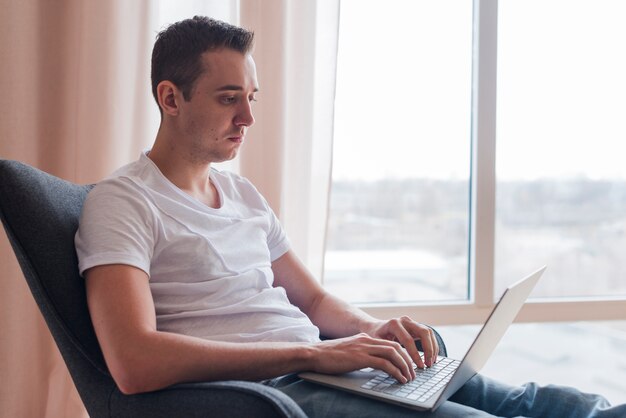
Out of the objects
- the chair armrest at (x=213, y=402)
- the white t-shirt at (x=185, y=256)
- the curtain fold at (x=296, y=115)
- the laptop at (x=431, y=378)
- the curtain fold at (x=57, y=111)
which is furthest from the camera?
the curtain fold at (x=296, y=115)

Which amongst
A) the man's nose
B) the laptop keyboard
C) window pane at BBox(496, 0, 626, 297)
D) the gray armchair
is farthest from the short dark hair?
window pane at BBox(496, 0, 626, 297)

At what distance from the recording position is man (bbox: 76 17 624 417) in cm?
107

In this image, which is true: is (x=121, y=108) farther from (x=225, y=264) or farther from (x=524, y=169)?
A: (x=524, y=169)

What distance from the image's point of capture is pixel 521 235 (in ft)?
8.11

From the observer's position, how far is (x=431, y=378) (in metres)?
1.20

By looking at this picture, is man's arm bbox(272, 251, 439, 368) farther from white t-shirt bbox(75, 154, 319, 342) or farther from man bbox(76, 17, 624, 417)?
white t-shirt bbox(75, 154, 319, 342)

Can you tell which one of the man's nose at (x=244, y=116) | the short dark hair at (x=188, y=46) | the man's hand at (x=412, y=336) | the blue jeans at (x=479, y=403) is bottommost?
the blue jeans at (x=479, y=403)

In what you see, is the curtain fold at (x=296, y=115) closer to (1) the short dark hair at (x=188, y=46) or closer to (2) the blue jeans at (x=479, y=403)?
(1) the short dark hair at (x=188, y=46)

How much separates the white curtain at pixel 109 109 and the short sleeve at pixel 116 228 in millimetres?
706

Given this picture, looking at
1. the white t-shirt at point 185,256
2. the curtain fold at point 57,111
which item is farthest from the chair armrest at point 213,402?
the curtain fold at point 57,111

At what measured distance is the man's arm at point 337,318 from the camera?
4.30 feet

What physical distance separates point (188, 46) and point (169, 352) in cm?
70

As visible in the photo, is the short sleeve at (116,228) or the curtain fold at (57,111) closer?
the short sleeve at (116,228)

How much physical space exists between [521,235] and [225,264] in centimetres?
151
